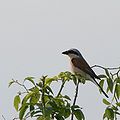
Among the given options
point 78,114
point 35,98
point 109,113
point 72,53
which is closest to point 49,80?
A: point 35,98

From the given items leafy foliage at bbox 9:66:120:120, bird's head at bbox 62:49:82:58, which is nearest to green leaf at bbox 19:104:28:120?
leafy foliage at bbox 9:66:120:120

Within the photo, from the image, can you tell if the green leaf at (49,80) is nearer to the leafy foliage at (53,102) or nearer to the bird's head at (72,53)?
the leafy foliage at (53,102)

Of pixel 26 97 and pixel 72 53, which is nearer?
pixel 26 97

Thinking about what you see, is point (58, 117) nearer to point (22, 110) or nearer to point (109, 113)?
point (22, 110)

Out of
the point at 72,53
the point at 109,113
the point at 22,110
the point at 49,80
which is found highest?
the point at 72,53

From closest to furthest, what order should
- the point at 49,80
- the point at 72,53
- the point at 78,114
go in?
the point at 78,114, the point at 49,80, the point at 72,53

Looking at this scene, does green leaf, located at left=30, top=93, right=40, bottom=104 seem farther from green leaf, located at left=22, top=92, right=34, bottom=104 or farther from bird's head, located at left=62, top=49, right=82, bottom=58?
bird's head, located at left=62, top=49, right=82, bottom=58

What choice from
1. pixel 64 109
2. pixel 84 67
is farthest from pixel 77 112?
pixel 84 67

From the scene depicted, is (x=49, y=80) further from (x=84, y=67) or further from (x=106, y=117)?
(x=84, y=67)

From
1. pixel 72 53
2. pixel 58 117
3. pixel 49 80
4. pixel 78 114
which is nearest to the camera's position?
pixel 58 117

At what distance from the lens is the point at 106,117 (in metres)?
2.32

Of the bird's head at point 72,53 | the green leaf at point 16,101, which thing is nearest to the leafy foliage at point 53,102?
the green leaf at point 16,101

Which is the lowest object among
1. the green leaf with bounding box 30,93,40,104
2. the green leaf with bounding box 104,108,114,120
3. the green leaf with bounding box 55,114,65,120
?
the green leaf with bounding box 104,108,114,120

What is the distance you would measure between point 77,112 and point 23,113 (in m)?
0.31
